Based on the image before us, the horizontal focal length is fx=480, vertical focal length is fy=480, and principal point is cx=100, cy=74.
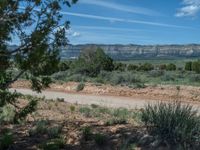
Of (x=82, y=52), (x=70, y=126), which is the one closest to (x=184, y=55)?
(x=82, y=52)

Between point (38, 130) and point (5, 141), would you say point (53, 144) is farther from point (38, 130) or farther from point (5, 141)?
point (38, 130)

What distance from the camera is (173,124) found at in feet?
29.3

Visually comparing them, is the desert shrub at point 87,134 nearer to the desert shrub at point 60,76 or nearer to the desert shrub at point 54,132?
the desert shrub at point 54,132

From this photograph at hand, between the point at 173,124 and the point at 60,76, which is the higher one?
the point at 60,76

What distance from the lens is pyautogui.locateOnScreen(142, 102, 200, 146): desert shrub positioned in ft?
28.2

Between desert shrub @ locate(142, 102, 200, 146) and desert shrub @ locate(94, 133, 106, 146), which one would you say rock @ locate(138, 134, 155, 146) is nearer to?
desert shrub @ locate(142, 102, 200, 146)

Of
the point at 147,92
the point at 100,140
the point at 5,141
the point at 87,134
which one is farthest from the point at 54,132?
the point at 147,92

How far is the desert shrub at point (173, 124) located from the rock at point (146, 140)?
12 centimetres

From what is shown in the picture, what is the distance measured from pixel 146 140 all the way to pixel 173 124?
600 millimetres

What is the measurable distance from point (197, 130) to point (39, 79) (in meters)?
3.15

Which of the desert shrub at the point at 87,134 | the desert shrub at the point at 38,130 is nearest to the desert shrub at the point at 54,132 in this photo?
the desert shrub at the point at 38,130

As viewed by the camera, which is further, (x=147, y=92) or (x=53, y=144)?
(x=147, y=92)

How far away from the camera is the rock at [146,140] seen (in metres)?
8.74

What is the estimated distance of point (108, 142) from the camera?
899 cm
